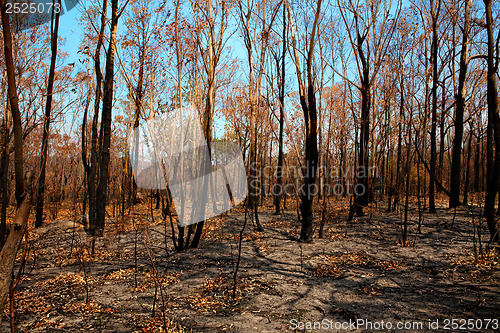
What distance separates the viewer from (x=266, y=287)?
4312 millimetres

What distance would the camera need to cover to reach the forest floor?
3.27m

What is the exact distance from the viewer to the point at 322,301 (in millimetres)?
3803

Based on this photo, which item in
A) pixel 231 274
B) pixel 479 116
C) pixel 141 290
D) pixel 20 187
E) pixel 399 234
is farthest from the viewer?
pixel 479 116

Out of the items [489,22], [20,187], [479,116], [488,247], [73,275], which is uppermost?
[479,116]

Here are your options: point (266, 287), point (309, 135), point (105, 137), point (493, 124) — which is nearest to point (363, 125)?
point (309, 135)

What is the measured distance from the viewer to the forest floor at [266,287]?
327 centimetres

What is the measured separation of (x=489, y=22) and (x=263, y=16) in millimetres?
5760

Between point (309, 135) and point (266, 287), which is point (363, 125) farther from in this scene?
point (266, 287)

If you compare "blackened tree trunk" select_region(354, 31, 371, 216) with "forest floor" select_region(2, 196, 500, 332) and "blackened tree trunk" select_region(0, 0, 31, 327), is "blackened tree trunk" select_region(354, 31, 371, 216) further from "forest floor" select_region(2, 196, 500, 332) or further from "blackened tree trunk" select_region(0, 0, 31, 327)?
"blackened tree trunk" select_region(0, 0, 31, 327)

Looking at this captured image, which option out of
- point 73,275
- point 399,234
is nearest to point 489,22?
point 399,234

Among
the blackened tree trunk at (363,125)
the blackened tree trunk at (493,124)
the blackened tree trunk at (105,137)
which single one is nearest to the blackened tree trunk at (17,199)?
the blackened tree trunk at (493,124)

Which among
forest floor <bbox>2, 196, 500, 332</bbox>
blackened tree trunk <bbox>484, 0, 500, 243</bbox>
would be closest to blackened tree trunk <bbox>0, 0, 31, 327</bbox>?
forest floor <bbox>2, 196, 500, 332</bbox>

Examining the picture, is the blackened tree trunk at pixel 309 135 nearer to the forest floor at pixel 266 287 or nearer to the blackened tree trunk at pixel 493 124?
the forest floor at pixel 266 287

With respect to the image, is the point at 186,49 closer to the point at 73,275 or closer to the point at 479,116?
the point at 73,275
